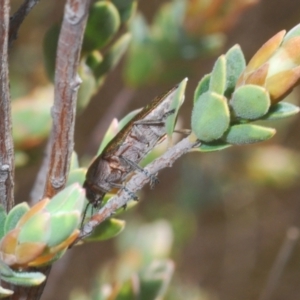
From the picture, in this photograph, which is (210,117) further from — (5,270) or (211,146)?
(5,270)

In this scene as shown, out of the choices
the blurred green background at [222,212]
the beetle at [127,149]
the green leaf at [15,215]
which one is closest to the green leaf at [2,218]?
the green leaf at [15,215]

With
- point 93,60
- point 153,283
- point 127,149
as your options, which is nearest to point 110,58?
point 93,60

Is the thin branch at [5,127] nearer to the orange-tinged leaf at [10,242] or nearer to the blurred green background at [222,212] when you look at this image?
the orange-tinged leaf at [10,242]

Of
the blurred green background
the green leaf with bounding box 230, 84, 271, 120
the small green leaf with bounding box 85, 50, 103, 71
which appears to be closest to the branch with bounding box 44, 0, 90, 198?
the green leaf with bounding box 230, 84, 271, 120

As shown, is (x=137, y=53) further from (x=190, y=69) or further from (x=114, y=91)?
(x=114, y=91)

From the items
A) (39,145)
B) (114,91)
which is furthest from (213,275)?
(39,145)

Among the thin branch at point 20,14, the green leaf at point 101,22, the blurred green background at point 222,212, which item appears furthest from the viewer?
the blurred green background at point 222,212
